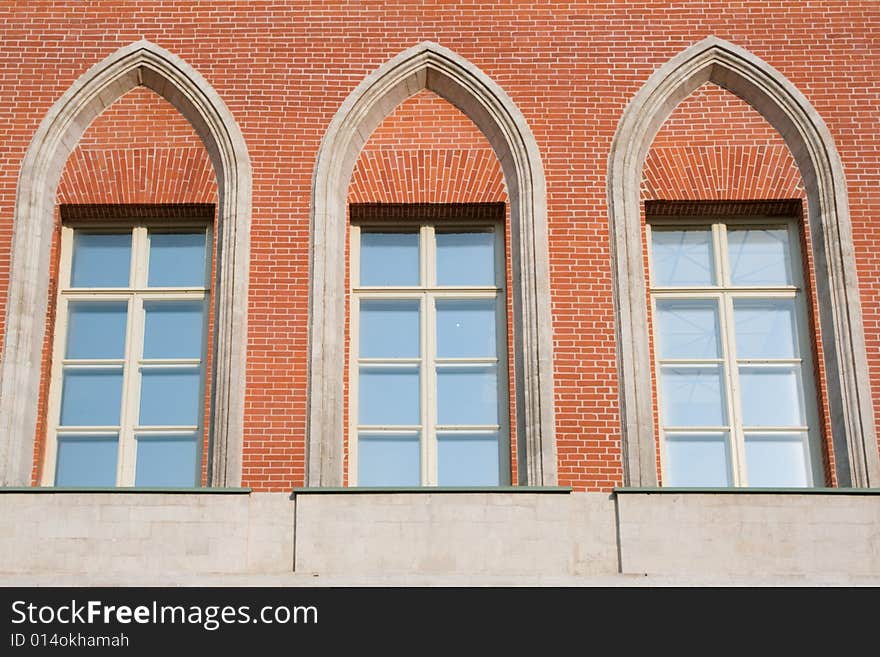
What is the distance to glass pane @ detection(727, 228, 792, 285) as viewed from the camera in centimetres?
1201

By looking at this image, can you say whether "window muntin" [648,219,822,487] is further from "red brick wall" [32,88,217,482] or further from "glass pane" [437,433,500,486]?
"red brick wall" [32,88,217,482]

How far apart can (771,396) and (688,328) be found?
0.83m

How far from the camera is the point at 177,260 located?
12086 mm

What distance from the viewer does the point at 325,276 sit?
38.0 ft

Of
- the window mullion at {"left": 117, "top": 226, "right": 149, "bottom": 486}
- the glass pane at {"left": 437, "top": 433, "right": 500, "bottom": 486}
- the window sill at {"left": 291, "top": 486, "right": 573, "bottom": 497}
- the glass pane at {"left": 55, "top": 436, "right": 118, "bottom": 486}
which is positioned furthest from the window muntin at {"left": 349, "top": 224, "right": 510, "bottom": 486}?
the glass pane at {"left": 55, "top": 436, "right": 118, "bottom": 486}

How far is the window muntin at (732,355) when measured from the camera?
11477 millimetres

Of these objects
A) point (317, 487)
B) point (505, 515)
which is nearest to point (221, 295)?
point (317, 487)

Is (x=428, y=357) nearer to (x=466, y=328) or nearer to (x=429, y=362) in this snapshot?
(x=429, y=362)

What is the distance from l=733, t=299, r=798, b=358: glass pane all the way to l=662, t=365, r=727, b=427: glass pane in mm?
324

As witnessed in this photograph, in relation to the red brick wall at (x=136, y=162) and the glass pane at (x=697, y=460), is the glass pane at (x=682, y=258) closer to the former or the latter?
the glass pane at (x=697, y=460)
